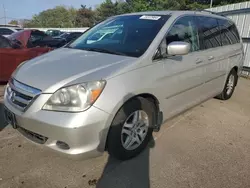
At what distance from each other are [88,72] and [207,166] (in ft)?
5.79

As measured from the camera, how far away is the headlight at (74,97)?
219 cm

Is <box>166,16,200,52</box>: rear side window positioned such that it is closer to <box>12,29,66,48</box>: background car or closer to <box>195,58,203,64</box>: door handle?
<box>195,58,203,64</box>: door handle

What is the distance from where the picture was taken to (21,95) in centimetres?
244

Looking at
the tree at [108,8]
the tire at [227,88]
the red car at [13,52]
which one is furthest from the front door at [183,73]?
the tree at [108,8]

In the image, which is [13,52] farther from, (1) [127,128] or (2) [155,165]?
(2) [155,165]

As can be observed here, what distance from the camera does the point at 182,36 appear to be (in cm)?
333

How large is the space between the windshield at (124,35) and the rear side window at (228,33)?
1.82 metres

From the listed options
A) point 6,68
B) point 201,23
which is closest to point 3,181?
point 201,23

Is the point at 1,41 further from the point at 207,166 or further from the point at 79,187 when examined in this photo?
the point at 207,166

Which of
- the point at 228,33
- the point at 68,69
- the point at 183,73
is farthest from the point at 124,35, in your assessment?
the point at 228,33

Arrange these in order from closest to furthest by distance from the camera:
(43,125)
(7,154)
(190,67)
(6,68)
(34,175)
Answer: (43,125), (34,175), (7,154), (190,67), (6,68)

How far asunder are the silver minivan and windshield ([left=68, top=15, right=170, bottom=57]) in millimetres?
14

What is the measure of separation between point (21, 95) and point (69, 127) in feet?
2.34

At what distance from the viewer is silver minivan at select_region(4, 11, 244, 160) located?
7.27ft
